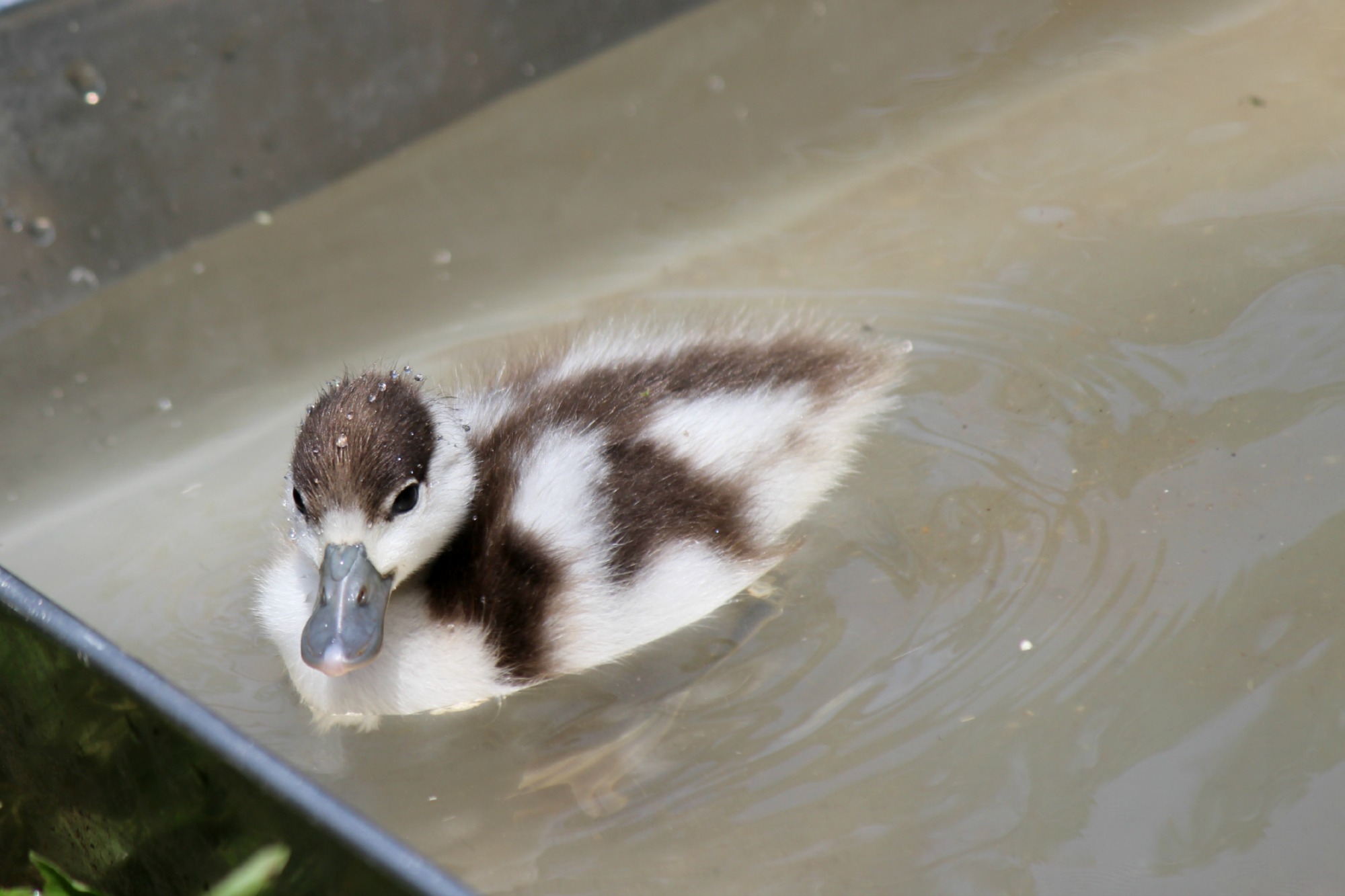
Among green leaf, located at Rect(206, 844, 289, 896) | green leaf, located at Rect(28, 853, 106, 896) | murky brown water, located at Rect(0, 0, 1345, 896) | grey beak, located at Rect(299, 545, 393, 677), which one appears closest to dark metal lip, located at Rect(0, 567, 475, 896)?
green leaf, located at Rect(206, 844, 289, 896)

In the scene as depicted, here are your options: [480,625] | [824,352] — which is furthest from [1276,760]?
[480,625]

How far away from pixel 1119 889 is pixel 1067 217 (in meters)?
1.29

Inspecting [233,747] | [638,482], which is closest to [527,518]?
[638,482]

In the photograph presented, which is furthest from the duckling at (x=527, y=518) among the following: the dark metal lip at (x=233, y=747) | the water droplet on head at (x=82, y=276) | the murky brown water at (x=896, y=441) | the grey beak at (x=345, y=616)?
the water droplet on head at (x=82, y=276)

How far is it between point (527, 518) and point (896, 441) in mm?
612

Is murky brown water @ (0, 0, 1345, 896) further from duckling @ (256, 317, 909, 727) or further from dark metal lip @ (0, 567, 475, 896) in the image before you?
dark metal lip @ (0, 567, 475, 896)

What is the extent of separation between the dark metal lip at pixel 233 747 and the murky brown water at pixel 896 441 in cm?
49

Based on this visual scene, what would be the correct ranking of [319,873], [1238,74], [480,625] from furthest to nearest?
1. [1238,74]
2. [480,625]
3. [319,873]

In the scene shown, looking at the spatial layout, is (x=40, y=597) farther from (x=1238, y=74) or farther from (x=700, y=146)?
(x=1238, y=74)

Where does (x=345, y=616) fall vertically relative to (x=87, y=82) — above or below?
below

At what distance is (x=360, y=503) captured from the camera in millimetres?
1397

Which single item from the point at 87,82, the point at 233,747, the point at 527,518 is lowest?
the point at 527,518

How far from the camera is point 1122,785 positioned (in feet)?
4.57

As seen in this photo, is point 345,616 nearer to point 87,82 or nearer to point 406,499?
point 406,499
